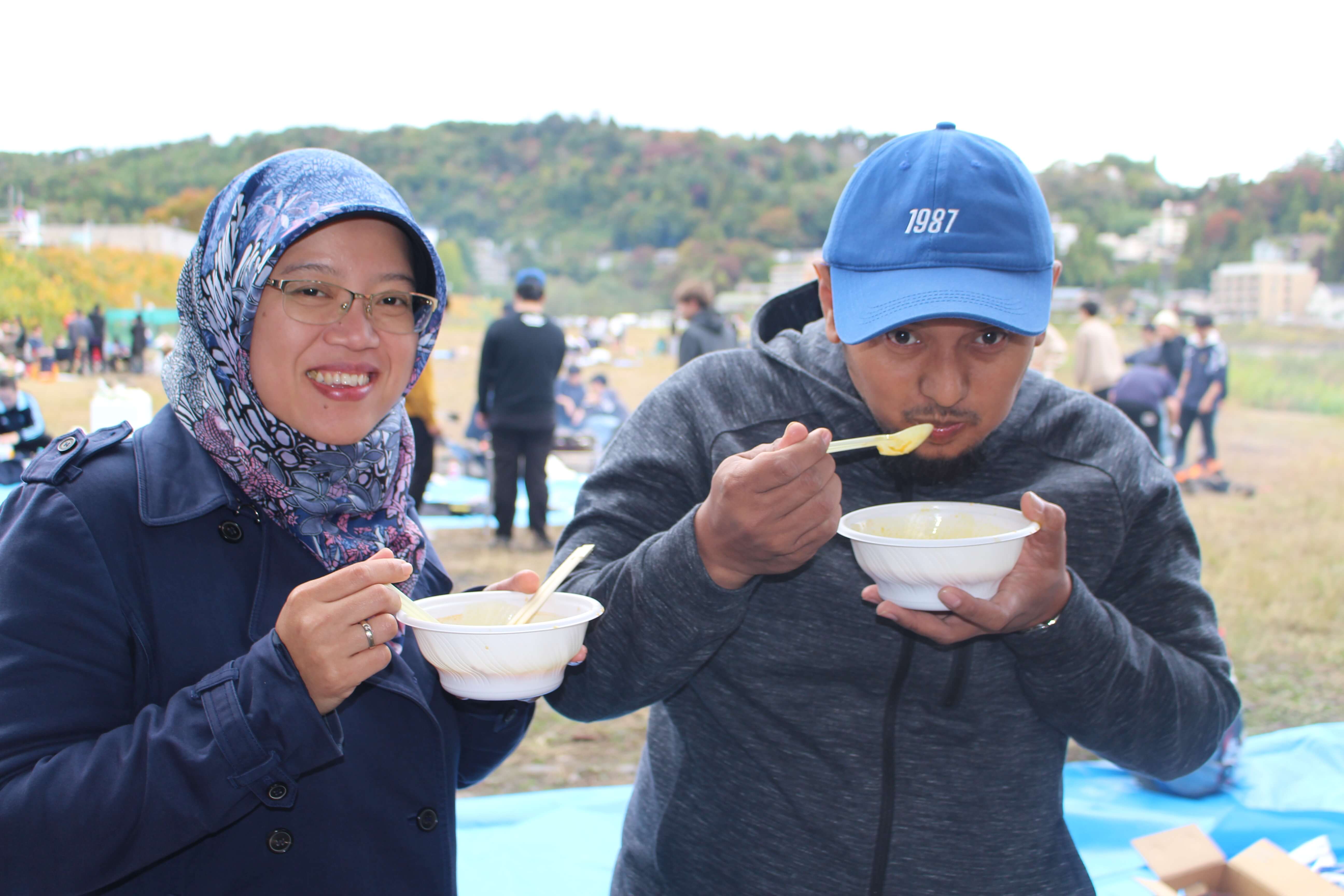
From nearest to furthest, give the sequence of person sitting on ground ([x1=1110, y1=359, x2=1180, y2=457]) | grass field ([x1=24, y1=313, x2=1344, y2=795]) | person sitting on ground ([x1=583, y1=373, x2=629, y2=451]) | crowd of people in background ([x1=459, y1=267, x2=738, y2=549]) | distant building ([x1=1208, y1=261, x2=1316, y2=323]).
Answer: grass field ([x1=24, y1=313, x2=1344, y2=795]) → crowd of people in background ([x1=459, y1=267, x2=738, y2=549]) → person sitting on ground ([x1=1110, y1=359, x2=1180, y2=457]) → person sitting on ground ([x1=583, y1=373, x2=629, y2=451]) → distant building ([x1=1208, y1=261, x2=1316, y2=323])

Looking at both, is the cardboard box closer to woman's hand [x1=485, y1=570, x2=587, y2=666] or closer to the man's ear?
the man's ear

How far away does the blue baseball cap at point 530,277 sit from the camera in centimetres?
681

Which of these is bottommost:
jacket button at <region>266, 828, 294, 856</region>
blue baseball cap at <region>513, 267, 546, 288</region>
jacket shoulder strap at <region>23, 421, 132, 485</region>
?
jacket button at <region>266, 828, 294, 856</region>

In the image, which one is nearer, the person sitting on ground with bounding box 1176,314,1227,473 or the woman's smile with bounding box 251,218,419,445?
the woman's smile with bounding box 251,218,419,445

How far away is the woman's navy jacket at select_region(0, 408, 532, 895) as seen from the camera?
0.96 metres

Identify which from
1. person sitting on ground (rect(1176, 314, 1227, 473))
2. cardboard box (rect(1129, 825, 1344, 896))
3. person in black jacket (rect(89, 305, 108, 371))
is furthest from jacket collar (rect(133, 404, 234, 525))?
person sitting on ground (rect(1176, 314, 1227, 473))

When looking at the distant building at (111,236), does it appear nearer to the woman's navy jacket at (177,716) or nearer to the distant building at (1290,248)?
the woman's navy jacket at (177,716)

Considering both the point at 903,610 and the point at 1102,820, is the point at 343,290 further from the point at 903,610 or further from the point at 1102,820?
the point at 1102,820

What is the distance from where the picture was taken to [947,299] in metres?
1.19

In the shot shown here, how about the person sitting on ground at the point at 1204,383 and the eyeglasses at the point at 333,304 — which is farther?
the person sitting on ground at the point at 1204,383

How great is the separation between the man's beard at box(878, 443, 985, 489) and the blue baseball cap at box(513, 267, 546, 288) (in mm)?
5760

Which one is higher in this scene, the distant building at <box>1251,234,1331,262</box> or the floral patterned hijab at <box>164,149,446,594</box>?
the distant building at <box>1251,234,1331,262</box>

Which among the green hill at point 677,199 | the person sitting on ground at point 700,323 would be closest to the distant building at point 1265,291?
the green hill at point 677,199

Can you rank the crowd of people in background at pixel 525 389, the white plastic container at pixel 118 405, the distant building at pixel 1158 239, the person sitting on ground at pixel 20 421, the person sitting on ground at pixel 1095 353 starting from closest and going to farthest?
the white plastic container at pixel 118 405 → the person sitting on ground at pixel 20 421 → the crowd of people in background at pixel 525 389 → the person sitting on ground at pixel 1095 353 → the distant building at pixel 1158 239
